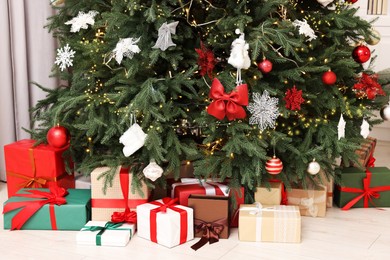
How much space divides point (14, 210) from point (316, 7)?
1515 mm

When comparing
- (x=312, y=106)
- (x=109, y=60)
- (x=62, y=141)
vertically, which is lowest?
(x=62, y=141)

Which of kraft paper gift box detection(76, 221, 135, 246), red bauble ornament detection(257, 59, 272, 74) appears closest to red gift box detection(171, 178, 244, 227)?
kraft paper gift box detection(76, 221, 135, 246)

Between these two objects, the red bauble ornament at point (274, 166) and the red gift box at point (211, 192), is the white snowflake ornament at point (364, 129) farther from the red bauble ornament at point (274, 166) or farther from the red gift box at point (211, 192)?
the red gift box at point (211, 192)

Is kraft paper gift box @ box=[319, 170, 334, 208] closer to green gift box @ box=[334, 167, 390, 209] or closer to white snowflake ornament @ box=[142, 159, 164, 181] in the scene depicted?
green gift box @ box=[334, 167, 390, 209]

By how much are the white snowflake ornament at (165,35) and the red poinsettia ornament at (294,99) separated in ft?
1.62

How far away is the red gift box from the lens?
2.22 metres

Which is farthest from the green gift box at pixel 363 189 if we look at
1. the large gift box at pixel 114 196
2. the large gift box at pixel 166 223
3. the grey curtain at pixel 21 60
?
the grey curtain at pixel 21 60

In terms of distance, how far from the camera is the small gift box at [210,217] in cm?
211

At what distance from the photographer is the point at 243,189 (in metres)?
2.23

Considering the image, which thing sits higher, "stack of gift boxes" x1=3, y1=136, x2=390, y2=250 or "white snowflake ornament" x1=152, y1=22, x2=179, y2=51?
"white snowflake ornament" x1=152, y1=22, x2=179, y2=51

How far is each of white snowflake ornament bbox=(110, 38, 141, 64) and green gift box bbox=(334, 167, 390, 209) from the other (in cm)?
107

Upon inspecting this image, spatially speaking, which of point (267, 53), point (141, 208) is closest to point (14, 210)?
point (141, 208)

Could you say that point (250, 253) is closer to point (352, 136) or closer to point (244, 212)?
point (244, 212)

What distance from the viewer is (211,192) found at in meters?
2.23
